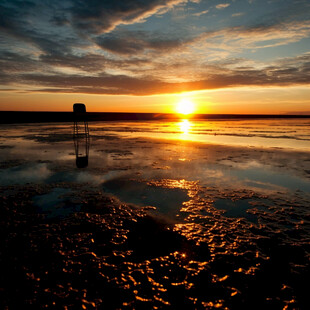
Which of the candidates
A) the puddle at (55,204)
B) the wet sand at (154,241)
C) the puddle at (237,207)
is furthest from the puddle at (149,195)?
the puddle at (55,204)

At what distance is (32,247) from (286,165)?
1249cm

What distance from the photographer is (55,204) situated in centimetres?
683

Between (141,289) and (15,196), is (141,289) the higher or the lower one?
the lower one

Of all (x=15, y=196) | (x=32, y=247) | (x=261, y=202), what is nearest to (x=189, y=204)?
(x=261, y=202)

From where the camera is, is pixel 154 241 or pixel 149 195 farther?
pixel 149 195

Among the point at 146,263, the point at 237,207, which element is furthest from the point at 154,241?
the point at 237,207

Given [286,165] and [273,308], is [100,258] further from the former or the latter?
[286,165]

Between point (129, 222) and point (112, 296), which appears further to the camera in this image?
point (129, 222)

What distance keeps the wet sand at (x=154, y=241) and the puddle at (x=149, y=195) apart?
1.3 inches

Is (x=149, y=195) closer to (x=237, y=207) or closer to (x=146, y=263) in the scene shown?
(x=237, y=207)

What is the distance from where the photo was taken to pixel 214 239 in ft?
16.4

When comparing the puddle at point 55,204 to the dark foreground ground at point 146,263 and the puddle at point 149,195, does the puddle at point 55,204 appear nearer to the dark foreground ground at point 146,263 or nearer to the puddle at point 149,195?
the dark foreground ground at point 146,263

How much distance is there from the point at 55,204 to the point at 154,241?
12.2 ft

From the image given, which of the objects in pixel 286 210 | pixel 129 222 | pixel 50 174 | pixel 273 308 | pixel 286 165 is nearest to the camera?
pixel 273 308
